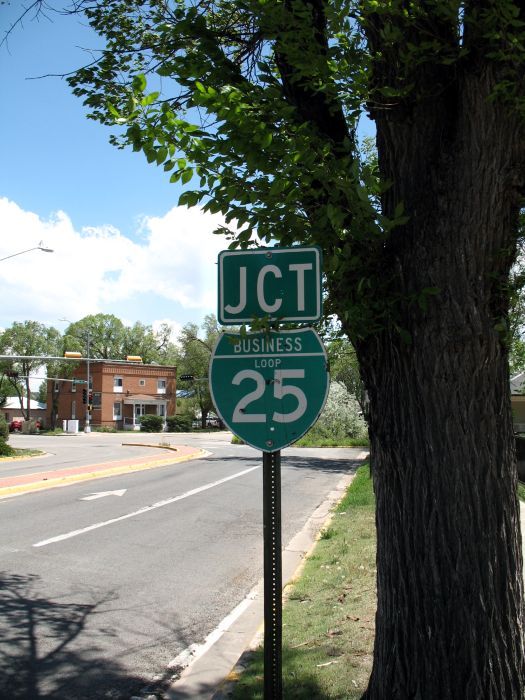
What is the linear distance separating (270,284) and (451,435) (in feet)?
3.70

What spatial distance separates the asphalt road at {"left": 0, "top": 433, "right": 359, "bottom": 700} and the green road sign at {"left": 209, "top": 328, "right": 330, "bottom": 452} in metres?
2.46

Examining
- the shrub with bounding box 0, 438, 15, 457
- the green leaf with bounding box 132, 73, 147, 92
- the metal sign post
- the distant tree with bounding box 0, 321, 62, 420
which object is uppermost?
the distant tree with bounding box 0, 321, 62, 420

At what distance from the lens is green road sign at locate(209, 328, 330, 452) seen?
3119mm

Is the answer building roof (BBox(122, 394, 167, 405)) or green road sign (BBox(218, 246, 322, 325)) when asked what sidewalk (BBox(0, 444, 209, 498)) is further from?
building roof (BBox(122, 394, 167, 405))

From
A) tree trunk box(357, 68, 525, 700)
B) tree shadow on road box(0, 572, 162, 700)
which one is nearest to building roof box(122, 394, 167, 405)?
tree shadow on road box(0, 572, 162, 700)

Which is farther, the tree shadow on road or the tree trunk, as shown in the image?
the tree shadow on road

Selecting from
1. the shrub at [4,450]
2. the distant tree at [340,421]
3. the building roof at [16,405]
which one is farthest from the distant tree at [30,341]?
the shrub at [4,450]

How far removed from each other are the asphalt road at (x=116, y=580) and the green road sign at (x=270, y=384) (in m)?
2.46

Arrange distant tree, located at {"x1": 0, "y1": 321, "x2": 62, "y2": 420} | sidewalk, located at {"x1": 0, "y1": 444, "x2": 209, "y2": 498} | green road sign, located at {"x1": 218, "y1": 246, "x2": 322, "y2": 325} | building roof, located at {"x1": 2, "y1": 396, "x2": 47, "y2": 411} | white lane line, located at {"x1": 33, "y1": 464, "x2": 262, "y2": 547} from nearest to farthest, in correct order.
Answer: green road sign, located at {"x1": 218, "y1": 246, "x2": 322, "y2": 325}, white lane line, located at {"x1": 33, "y1": 464, "x2": 262, "y2": 547}, sidewalk, located at {"x1": 0, "y1": 444, "x2": 209, "y2": 498}, distant tree, located at {"x1": 0, "y1": 321, "x2": 62, "y2": 420}, building roof, located at {"x1": 2, "y1": 396, "x2": 47, "y2": 411}

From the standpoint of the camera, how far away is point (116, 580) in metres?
7.18

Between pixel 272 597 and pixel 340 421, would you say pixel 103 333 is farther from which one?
pixel 272 597

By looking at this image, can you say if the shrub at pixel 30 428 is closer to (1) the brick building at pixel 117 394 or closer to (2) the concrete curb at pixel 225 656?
(1) the brick building at pixel 117 394

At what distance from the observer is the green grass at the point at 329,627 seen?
4062mm

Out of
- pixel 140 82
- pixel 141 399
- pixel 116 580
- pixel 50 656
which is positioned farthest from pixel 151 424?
pixel 140 82
